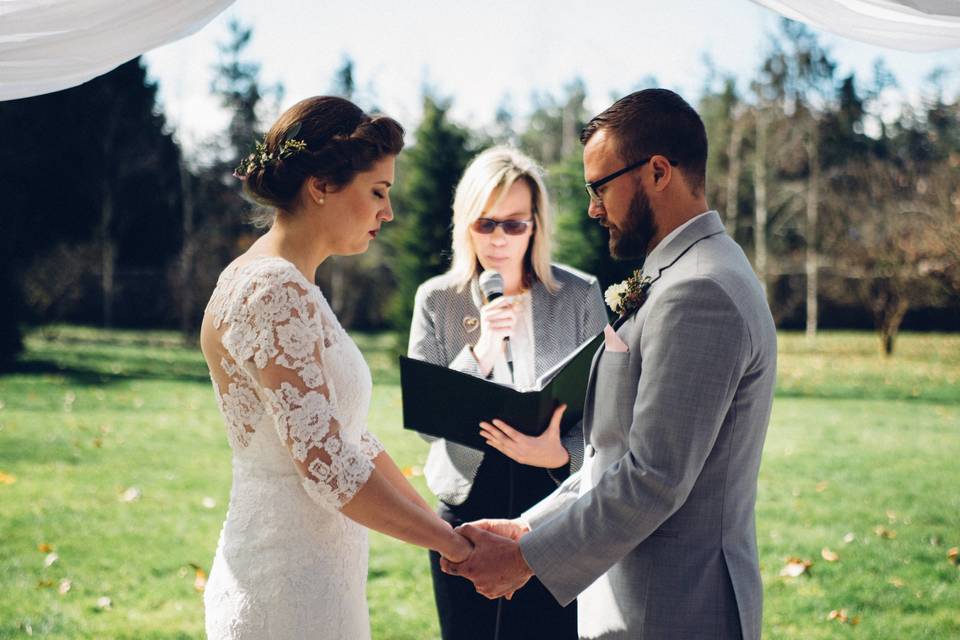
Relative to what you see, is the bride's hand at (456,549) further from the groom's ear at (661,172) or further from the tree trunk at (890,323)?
the tree trunk at (890,323)

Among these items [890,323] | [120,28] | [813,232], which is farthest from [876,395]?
[120,28]

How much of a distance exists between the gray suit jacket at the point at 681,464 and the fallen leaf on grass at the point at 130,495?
5.97m

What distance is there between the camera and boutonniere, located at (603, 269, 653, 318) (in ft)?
7.43

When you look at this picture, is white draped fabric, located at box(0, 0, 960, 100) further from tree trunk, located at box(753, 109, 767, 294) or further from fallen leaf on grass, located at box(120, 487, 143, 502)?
tree trunk, located at box(753, 109, 767, 294)

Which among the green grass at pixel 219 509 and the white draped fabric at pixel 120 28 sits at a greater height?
the white draped fabric at pixel 120 28

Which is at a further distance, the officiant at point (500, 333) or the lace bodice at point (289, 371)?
the officiant at point (500, 333)

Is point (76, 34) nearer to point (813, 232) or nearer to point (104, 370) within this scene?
point (104, 370)

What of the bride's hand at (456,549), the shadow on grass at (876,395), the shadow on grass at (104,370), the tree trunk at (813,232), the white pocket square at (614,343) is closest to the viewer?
the white pocket square at (614,343)

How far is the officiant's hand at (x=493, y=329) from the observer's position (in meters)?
3.43

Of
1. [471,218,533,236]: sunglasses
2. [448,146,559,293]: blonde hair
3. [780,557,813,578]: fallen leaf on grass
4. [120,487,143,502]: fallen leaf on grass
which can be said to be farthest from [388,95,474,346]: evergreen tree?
[471,218,533,236]: sunglasses

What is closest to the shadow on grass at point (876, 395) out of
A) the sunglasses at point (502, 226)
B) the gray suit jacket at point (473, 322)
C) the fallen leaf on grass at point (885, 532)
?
the fallen leaf on grass at point (885, 532)

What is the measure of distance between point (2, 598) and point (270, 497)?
3614mm

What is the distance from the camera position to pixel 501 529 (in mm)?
2861

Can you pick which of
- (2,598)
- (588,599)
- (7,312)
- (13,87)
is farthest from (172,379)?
(588,599)
